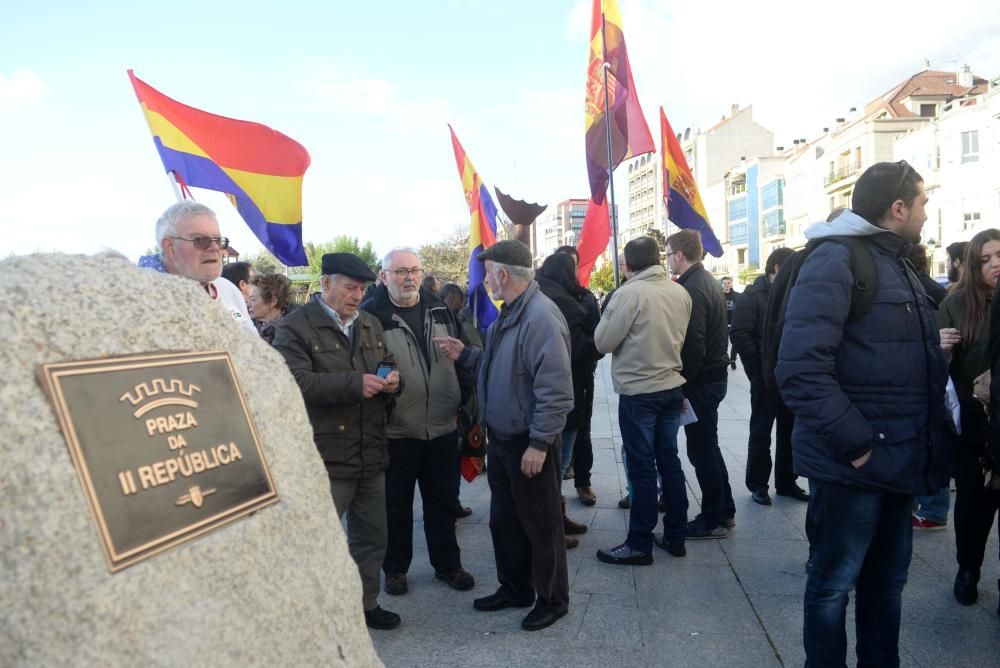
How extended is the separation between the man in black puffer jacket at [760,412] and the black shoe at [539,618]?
2.52 m

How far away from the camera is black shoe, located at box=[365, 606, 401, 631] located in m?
3.53

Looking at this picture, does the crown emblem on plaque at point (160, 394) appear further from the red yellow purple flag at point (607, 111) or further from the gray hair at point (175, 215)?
the red yellow purple flag at point (607, 111)

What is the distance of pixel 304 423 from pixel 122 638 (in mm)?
848

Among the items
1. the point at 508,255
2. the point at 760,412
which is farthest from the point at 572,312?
the point at 760,412

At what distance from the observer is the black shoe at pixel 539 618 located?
11.4ft

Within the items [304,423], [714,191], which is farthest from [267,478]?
[714,191]

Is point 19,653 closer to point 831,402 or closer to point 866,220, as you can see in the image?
point 831,402

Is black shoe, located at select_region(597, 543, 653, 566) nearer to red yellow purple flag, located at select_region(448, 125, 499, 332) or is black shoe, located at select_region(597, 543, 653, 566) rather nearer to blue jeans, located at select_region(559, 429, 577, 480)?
blue jeans, located at select_region(559, 429, 577, 480)

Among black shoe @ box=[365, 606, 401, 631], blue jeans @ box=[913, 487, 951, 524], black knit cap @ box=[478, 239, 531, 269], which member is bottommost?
blue jeans @ box=[913, 487, 951, 524]

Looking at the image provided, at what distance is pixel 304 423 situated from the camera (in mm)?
2191

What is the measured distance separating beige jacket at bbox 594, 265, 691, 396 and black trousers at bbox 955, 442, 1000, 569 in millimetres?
1564

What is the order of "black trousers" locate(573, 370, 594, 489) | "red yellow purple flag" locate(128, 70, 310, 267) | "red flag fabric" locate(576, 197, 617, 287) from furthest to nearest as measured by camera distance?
"red flag fabric" locate(576, 197, 617, 287) → "black trousers" locate(573, 370, 594, 489) → "red yellow purple flag" locate(128, 70, 310, 267)

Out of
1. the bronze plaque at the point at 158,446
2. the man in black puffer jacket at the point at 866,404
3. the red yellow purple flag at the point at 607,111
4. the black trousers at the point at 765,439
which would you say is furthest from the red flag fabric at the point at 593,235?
the bronze plaque at the point at 158,446

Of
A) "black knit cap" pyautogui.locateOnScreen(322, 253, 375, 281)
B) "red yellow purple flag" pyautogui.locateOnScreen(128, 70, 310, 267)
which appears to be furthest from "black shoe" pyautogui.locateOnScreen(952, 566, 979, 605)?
"red yellow purple flag" pyautogui.locateOnScreen(128, 70, 310, 267)
